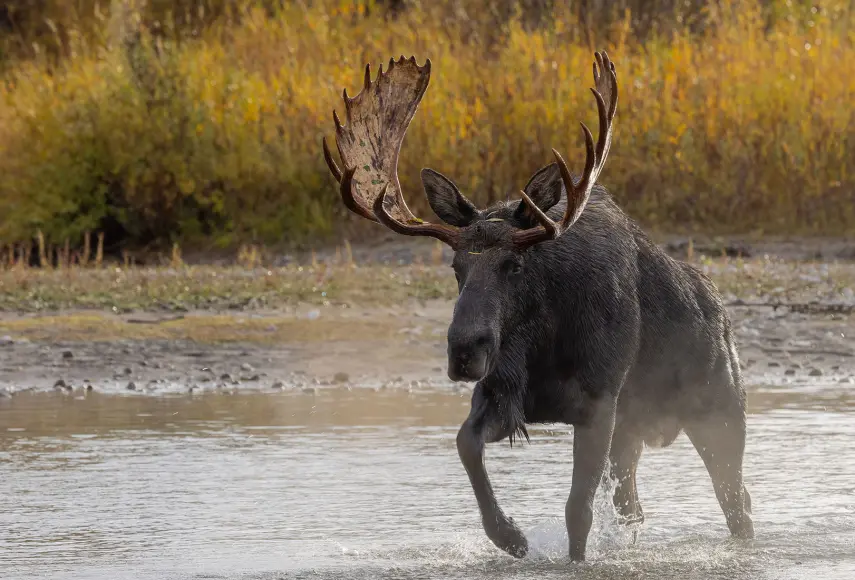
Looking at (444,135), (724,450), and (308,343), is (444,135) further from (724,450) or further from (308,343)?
(724,450)

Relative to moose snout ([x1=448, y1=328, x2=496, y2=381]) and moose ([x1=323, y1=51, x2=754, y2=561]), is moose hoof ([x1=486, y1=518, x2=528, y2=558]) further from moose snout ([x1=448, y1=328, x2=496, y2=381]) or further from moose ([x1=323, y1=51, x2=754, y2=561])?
moose snout ([x1=448, y1=328, x2=496, y2=381])

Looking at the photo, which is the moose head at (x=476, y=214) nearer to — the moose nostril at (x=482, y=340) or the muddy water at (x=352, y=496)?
the moose nostril at (x=482, y=340)

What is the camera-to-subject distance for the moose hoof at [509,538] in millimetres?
6141

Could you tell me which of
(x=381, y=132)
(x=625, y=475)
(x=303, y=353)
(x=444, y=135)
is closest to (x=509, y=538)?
(x=625, y=475)

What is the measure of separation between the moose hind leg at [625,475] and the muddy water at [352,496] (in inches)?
3.5

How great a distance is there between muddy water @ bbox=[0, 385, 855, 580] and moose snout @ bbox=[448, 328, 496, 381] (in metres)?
0.78

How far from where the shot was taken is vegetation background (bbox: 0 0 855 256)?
695 inches

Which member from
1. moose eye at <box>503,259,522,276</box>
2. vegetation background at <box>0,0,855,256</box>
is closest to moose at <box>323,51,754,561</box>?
moose eye at <box>503,259,522,276</box>

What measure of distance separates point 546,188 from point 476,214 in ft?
0.88

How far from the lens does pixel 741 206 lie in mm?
17547

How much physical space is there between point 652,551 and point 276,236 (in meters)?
12.0

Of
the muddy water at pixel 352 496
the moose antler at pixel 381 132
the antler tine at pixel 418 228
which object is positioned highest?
the moose antler at pixel 381 132

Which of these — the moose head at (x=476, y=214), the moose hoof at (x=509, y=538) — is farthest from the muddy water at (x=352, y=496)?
the moose head at (x=476, y=214)

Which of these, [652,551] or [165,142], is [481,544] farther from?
[165,142]
